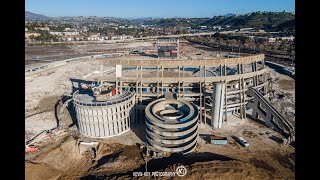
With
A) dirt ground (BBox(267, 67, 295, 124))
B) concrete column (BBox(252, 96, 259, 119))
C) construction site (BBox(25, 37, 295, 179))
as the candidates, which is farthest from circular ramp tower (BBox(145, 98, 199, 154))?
dirt ground (BBox(267, 67, 295, 124))

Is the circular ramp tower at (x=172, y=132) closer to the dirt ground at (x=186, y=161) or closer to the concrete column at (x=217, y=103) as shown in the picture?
the dirt ground at (x=186, y=161)

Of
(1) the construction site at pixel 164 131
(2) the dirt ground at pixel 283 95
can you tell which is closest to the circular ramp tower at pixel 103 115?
(1) the construction site at pixel 164 131

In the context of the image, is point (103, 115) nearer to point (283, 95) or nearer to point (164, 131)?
point (164, 131)

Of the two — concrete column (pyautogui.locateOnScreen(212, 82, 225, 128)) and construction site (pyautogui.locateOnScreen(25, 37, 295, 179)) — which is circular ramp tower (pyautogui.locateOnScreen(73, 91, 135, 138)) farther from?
concrete column (pyautogui.locateOnScreen(212, 82, 225, 128))

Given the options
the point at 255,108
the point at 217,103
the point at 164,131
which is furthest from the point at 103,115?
the point at 255,108
